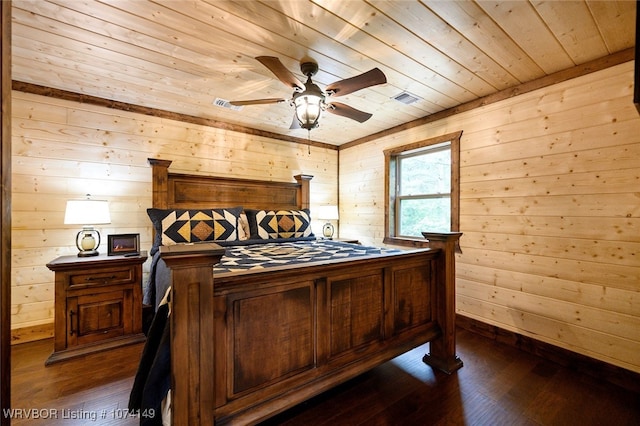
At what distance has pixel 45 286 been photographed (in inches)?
97.5

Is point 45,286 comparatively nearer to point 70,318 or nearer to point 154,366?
point 70,318

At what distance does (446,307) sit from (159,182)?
301 centimetres

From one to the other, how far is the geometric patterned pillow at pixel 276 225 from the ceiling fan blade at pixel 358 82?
1.63m

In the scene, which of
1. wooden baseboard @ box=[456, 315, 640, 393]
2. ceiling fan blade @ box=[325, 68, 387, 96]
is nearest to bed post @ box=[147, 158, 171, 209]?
ceiling fan blade @ box=[325, 68, 387, 96]

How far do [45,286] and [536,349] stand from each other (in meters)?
4.35

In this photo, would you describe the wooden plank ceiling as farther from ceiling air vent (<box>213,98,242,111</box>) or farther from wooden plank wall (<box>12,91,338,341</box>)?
wooden plank wall (<box>12,91,338,341</box>)

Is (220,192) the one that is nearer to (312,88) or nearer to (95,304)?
(95,304)

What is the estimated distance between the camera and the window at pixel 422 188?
2910 mm

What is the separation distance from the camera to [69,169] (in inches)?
101

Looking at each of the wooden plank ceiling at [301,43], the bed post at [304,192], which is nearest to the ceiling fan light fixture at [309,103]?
the wooden plank ceiling at [301,43]

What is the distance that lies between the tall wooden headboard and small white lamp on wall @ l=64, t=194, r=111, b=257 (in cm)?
55

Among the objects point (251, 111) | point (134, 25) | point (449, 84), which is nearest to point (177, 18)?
point (134, 25)

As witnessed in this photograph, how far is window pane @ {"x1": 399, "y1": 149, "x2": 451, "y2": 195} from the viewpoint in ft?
10.2

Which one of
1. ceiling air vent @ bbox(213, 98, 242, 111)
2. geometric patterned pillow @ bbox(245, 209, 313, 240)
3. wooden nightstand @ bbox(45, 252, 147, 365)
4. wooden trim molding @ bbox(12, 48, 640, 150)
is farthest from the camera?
geometric patterned pillow @ bbox(245, 209, 313, 240)
